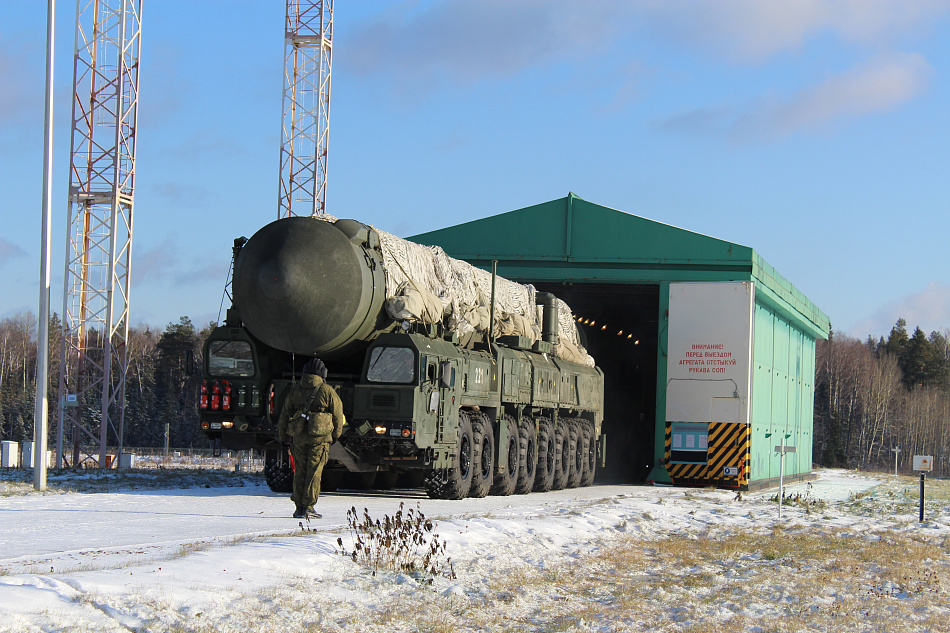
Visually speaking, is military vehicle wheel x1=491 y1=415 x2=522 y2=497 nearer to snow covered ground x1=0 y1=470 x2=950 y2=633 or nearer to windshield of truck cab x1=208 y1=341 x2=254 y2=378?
snow covered ground x1=0 y1=470 x2=950 y2=633

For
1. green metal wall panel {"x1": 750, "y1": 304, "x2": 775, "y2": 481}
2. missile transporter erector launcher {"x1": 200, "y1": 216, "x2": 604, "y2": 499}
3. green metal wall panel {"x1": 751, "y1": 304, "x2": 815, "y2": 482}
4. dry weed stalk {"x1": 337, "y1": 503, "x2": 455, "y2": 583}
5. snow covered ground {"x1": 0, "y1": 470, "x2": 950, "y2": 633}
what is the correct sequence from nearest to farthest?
snow covered ground {"x1": 0, "y1": 470, "x2": 950, "y2": 633}
dry weed stalk {"x1": 337, "y1": 503, "x2": 455, "y2": 583}
missile transporter erector launcher {"x1": 200, "y1": 216, "x2": 604, "y2": 499}
green metal wall panel {"x1": 750, "y1": 304, "x2": 775, "y2": 481}
green metal wall panel {"x1": 751, "y1": 304, "x2": 815, "y2": 482}

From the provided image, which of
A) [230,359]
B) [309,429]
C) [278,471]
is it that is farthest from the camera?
[278,471]

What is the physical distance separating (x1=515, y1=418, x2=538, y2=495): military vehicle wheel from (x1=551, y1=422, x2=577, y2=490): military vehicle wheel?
45.1 inches

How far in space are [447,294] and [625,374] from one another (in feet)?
53.7

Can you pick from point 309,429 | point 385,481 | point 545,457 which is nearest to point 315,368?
point 309,429

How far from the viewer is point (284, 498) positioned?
15.3 metres

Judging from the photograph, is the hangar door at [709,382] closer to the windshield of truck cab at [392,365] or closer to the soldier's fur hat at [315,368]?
the windshield of truck cab at [392,365]

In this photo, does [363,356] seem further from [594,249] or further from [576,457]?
[594,249]

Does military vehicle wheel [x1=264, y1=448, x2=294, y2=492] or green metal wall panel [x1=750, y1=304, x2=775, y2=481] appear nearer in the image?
military vehicle wheel [x1=264, y1=448, x2=294, y2=492]

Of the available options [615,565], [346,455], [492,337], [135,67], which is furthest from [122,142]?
[615,565]

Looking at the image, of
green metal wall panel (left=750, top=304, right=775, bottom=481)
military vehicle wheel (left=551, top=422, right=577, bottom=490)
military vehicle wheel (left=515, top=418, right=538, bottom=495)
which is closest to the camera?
military vehicle wheel (left=515, top=418, right=538, bottom=495)

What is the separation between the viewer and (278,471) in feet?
55.0

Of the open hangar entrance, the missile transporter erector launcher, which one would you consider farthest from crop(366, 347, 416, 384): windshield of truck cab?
the open hangar entrance

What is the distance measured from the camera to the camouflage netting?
53.3 ft
